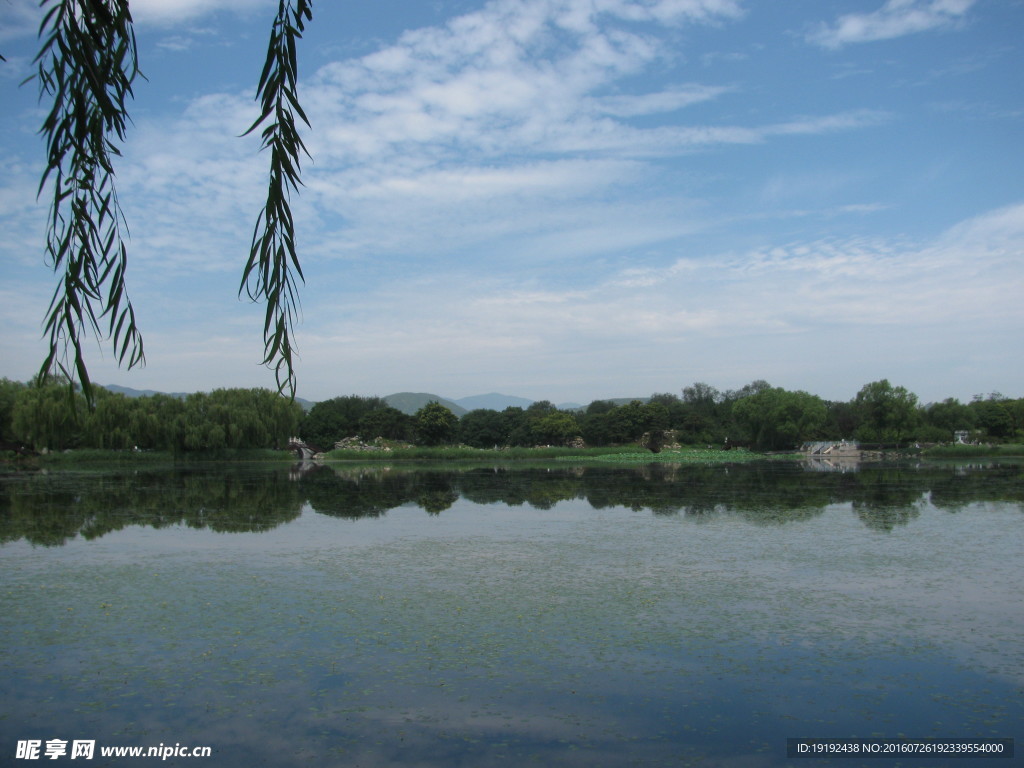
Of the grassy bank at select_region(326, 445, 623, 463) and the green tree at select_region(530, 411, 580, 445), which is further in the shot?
the green tree at select_region(530, 411, 580, 445)

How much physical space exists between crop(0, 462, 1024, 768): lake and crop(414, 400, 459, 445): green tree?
A: 4678cm

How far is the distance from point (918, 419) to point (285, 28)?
64.5 metres

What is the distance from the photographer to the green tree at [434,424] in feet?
200

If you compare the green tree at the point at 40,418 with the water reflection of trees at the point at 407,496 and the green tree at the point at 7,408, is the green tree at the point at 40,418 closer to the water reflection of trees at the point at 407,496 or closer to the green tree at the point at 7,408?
the green tree at the point at 7,408

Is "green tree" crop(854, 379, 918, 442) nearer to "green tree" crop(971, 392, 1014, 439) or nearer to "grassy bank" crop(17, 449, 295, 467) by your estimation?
"green tree" crop(971, 392, 1014, 439)

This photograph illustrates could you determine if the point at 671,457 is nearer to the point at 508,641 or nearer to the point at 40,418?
the point at 40,418

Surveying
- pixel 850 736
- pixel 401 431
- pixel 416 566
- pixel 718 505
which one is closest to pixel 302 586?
pixel 416 566

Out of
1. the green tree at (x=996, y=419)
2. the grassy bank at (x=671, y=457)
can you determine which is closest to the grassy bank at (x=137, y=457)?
the grassy bank at (x=671, y=457)

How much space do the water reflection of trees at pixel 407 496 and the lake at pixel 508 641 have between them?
47.3 inches

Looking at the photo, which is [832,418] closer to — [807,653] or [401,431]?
[401,431]

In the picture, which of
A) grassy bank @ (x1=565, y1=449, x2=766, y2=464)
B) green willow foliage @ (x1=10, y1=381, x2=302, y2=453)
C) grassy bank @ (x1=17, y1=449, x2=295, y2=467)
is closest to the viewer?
green willow foliage @ (x1=10, y1=381, x2=302, y2=453)

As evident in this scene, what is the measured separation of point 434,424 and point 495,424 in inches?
647

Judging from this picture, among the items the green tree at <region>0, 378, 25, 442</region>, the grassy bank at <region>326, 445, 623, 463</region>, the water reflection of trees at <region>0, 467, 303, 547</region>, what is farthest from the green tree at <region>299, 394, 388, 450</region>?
the water reflection of trees at <region>0, 467, 303, 547</region>

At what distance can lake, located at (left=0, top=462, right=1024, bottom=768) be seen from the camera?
466 centimetres
